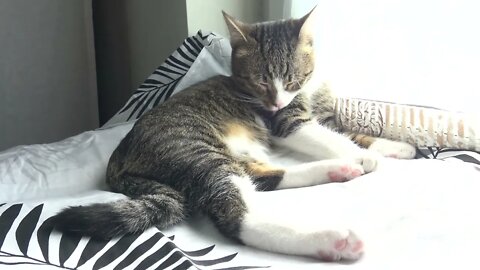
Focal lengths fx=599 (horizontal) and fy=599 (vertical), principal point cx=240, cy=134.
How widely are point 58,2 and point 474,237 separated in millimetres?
1927

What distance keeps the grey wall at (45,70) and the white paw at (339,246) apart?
176cm

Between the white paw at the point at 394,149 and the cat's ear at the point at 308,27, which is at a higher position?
the cat's ear at the point at 308,27

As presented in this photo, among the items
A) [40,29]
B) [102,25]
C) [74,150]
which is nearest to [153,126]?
[74,150]

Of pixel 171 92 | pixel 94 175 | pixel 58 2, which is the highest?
pixel 58 2

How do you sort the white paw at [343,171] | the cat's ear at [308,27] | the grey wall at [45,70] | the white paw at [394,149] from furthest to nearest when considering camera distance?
the grey wall at [45,70] → the cat's ear at [308,27] → the white paw at [394,149] → the white paw at [343,171]

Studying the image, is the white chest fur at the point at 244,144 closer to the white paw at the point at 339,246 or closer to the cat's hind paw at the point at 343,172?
the cat's hind paw at the point at 343,172

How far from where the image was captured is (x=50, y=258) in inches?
36.4

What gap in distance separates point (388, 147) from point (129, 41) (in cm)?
149

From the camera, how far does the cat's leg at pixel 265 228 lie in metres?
0.88

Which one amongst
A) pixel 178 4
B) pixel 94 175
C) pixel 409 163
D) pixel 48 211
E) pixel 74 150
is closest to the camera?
pixel 48 211

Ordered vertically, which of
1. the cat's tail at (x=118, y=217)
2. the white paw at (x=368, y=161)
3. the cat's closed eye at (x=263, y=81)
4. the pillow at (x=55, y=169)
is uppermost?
the cat's closed eye at (x=263, y=81)

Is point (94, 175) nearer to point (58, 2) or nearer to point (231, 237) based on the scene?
point (231, 237)

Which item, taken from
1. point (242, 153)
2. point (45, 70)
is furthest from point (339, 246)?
point (45, 70)

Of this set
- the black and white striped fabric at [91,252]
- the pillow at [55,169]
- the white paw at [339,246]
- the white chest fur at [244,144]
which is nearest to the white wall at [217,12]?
the pillow at [55,169]
